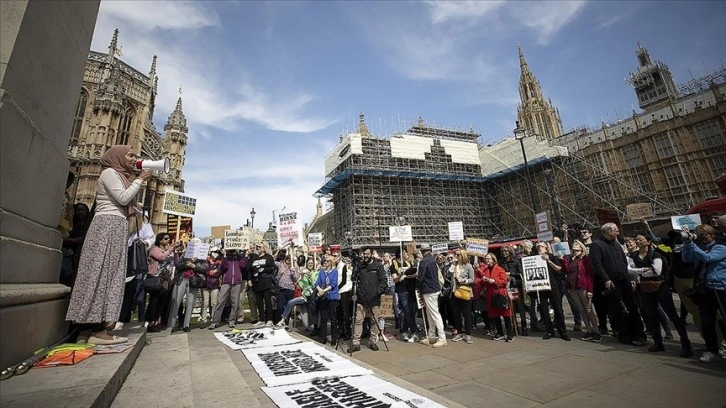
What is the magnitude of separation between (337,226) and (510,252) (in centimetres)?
2936

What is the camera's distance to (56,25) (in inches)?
109

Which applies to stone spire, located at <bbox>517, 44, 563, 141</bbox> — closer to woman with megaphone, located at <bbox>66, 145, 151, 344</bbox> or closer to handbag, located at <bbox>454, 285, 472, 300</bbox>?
handbag, located at <bbox>454, 285, 472, 300</bbox>

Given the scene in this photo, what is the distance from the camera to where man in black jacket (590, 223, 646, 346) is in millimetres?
5730

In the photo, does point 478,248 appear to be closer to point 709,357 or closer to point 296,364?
point 709,357

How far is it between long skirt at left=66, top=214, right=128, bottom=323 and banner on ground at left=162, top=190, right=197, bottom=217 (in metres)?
8.71

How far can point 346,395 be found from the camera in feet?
10.9

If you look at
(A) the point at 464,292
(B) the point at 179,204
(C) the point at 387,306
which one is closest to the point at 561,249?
(A) the point at 464,292

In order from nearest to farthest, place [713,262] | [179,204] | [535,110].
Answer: [713,262]
[179,204]
[535,110]

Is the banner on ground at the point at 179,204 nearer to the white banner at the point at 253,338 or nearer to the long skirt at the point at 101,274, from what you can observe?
the white banner at the point at 253,338

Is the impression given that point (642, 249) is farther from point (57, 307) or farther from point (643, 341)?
point (57, 307)

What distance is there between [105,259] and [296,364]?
2813 mm

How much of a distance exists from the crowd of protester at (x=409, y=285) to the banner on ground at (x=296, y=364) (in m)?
1.25

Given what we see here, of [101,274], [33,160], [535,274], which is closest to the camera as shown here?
[33,160]

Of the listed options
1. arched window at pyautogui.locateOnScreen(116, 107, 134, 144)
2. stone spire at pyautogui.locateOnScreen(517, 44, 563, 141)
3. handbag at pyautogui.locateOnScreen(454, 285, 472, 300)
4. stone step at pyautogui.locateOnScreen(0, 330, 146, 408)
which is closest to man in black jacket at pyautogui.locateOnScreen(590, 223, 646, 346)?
handbag at pyautogui.locateOnScreen(454, 285, 472, 300)
